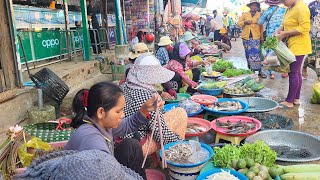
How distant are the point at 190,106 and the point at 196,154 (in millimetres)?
1382

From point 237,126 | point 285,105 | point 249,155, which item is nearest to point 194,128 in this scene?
point 237,126

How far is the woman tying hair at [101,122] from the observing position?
1.76m

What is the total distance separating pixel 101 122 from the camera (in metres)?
1.97

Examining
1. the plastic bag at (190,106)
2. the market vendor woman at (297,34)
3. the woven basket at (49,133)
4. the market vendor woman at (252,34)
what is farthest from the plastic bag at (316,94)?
the woven basket at (49,133)

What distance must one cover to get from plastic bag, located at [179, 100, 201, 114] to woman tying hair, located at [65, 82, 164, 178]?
5.94 feet

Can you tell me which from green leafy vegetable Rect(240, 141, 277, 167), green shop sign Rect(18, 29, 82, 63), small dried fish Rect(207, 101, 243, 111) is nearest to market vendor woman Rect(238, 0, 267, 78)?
small dried fish Rect(207, 101, 243, 111)

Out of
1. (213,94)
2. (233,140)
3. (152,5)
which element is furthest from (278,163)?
(152,5)

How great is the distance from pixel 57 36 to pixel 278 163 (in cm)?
645

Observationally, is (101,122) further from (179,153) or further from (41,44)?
(41,44)

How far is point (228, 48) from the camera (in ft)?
45.2

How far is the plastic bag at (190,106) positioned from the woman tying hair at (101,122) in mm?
1810

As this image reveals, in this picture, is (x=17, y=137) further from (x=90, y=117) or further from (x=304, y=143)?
(x=304, y=143)

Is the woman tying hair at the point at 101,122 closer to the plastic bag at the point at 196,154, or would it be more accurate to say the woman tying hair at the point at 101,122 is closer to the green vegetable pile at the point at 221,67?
the plastic bag at the point at 196,154

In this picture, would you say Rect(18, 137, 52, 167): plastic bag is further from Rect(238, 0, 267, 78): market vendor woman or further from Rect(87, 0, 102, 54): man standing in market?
Rect(238, 0, 267, 78): market vendor woman
